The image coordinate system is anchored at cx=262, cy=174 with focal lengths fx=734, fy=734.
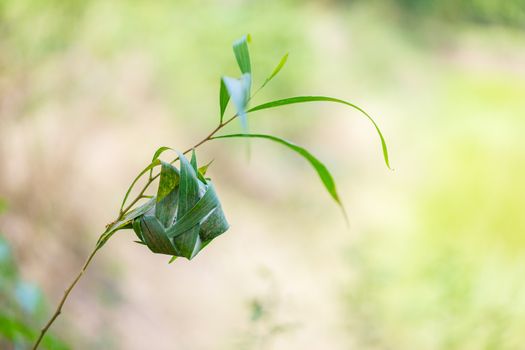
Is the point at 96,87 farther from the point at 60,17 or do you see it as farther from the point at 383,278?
the point at 383,278

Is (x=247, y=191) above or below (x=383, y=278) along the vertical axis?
above

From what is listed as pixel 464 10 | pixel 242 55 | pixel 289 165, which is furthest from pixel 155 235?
pixel 464 10

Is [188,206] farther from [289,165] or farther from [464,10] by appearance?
[464,10]

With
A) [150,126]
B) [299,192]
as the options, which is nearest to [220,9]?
[150,126]

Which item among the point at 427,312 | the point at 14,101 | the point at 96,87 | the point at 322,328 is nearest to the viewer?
the point at 427,312

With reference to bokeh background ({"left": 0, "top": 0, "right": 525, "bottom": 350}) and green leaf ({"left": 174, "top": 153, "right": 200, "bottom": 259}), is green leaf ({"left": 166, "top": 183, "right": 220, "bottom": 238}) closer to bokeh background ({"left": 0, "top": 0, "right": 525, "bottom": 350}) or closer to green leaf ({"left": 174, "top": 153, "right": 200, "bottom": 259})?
green leaf ({"left": 174, "top": 153, "right": 200, "bottom": 259})

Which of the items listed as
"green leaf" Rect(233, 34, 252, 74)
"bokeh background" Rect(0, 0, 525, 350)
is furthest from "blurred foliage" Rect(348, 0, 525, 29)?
"green leaf" Rect(233, 34, 252, 74)

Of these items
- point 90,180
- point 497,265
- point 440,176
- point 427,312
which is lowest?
point 427,312

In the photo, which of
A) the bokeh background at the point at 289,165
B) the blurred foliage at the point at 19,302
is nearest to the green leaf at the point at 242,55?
the blurred foliage at the point at 19,302
